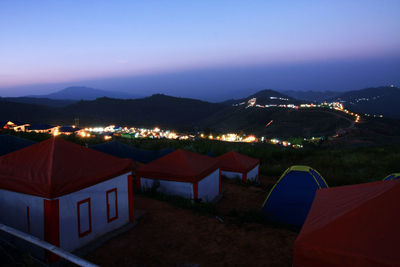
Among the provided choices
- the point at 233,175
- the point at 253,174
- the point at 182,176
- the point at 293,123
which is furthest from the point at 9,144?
the point at 293,123

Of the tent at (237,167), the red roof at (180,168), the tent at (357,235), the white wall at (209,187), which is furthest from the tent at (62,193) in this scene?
the tent at (237,167)

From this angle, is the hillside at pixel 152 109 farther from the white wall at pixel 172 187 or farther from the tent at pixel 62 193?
the tent at pixel 62 193

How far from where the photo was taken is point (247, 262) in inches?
200

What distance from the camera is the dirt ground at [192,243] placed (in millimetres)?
5098

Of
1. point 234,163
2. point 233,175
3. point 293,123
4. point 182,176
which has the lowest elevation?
point 233,175

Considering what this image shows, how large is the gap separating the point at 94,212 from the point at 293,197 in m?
5.13

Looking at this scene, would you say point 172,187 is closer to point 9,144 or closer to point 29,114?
point 9,144

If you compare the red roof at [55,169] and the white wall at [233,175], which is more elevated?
the red roof at [55,169]

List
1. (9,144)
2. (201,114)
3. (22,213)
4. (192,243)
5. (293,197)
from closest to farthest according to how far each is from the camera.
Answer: (22,213), (192,243), (293,197), (9,144), (201,114)

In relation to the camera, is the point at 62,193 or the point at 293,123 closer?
the point at 62,193

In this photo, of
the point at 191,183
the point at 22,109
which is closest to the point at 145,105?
the point at 22,109

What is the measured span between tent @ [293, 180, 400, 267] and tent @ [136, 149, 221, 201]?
17.5 feet

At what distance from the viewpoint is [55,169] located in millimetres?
5312

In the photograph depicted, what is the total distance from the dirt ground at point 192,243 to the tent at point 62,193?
56 centimetres
